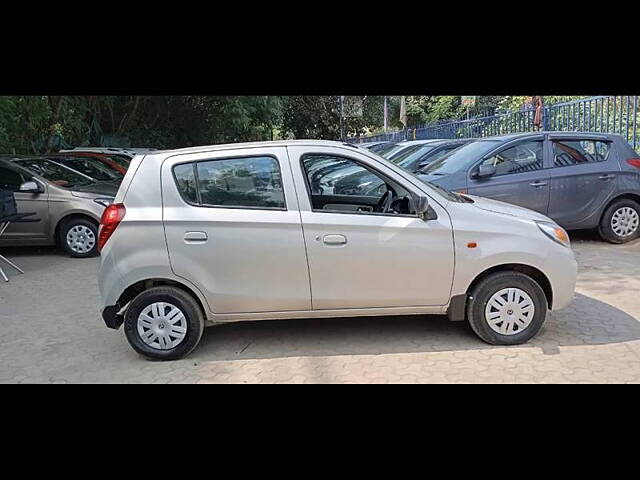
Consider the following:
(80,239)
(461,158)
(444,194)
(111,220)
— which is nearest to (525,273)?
(444,194)

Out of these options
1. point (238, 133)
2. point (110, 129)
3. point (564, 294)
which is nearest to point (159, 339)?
point (564, 294)

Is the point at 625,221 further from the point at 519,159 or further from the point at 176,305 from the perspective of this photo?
the point at 176,305

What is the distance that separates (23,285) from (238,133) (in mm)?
18661

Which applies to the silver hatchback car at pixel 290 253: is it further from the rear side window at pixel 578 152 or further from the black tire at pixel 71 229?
the black tire at pixel 71 229

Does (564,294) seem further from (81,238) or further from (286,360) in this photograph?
(81,238)

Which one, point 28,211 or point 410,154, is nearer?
point 28,211

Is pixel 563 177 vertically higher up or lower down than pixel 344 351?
higher up

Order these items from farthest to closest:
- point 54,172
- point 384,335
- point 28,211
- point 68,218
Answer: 1. point 54,172
2. point 68,218
3. point 28,211
4. point 384,335

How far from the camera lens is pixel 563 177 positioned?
300 inches

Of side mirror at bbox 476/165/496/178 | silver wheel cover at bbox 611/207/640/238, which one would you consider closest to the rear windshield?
side mirror at bbox 476/165/496/178

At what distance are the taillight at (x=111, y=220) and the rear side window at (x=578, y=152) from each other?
6.14m

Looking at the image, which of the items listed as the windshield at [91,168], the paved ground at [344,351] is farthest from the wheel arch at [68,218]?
the paved ground at [344,351]

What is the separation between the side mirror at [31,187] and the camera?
26.0 ft

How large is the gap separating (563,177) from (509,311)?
4.12 m
